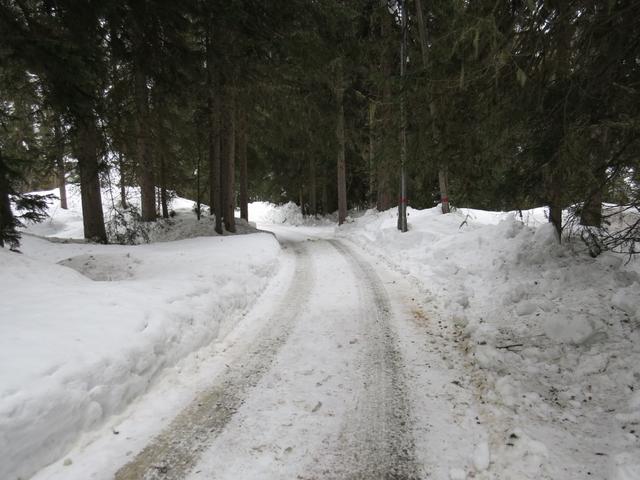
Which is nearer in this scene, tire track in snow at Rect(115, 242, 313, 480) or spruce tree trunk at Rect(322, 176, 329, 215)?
tire track in snow at Rect(115, 242, 313, 480)

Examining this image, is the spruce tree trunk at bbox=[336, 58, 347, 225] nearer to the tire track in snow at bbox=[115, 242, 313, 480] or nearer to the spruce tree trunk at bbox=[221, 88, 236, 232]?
the spruce tree trunk at bbox=[221, 88, 236, 232]

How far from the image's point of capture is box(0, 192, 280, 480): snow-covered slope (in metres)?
2.79

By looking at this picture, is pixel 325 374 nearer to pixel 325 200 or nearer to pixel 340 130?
pixel 340 130

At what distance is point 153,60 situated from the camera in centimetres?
686

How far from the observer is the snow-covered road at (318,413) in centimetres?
276

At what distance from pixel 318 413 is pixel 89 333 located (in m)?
2.57

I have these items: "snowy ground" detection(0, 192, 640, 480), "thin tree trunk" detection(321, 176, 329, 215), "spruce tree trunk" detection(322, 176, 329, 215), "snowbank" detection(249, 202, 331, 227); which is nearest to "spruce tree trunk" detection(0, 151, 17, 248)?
"snowy ground" detection(0, 192, 640, 480)

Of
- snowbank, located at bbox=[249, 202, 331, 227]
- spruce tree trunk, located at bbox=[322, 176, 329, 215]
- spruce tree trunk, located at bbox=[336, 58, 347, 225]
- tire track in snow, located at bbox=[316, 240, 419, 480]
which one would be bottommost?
tire track in snow, located at bbox=[316, 240, 419, 480]

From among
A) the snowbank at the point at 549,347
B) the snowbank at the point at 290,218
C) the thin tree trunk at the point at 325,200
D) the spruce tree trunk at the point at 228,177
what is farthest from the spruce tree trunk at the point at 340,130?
the snowbank at the point at 549,347

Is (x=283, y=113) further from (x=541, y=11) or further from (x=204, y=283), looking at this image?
(x=541, y=11)

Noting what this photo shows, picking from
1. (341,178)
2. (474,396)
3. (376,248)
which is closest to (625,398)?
(474,396)

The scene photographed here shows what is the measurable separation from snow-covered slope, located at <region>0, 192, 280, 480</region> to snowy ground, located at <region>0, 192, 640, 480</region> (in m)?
0.02

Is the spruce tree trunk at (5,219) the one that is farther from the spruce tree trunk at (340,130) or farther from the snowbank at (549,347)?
the spruce tree trunk at (340,130)

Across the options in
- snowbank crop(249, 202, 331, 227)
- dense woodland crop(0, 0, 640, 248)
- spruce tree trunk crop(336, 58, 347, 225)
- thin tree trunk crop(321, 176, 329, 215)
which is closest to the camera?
dense woodland crop(0, 0, 640, 248)
